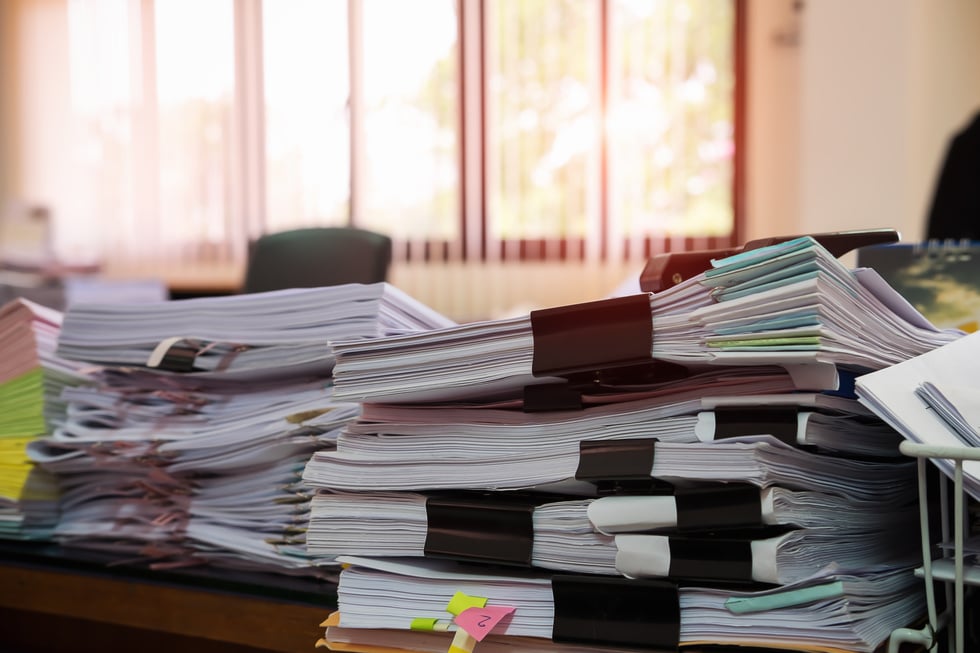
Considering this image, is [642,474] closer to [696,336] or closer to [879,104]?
[696,336]

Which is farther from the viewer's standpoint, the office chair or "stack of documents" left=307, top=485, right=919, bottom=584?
the office chair

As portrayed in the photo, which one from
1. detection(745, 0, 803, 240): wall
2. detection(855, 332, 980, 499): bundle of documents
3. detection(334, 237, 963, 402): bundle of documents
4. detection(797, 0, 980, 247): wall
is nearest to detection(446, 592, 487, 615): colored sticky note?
detection(334, 237, 963, 402): bundle of documents

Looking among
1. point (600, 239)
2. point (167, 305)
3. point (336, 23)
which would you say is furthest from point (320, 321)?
point (336, 23)

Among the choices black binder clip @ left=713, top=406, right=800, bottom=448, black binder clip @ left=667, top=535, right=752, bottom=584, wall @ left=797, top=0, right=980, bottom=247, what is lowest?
black binder clip @ left=667, top=535, right=752, bottom=584

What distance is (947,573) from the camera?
41 centimetres

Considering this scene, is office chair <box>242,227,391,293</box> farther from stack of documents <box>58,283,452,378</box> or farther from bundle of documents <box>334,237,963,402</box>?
bundle of documents <box>334,237,963,402</box>

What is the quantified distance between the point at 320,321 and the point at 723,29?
3.51m

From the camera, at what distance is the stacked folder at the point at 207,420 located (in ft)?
1.90

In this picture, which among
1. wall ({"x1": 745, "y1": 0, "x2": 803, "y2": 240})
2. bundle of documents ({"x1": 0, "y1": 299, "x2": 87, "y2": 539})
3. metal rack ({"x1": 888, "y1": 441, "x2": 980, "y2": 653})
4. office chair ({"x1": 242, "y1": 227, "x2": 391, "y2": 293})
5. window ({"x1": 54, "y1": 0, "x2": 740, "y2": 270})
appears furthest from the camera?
window ({"x1": 54, "y1": 0, "x2": 740, "y2": 270})

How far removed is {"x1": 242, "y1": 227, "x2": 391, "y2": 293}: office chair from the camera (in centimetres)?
165

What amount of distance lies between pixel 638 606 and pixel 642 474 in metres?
0.06

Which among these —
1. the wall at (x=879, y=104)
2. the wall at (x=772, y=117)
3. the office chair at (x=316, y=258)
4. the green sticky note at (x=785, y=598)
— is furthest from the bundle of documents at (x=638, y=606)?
the wall at (x=772, y=117)

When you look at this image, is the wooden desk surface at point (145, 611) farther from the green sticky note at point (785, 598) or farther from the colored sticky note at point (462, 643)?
the green sticky note at point (785, 598)

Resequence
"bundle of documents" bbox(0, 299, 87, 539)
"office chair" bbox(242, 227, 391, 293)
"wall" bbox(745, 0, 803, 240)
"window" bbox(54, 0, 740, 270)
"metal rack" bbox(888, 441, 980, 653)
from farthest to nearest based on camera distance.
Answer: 1. "window" bbox(54, 0, 740, 270)
2. "wall" bbox(745, 0, 803, 240)
3. "office chair" bbox(242, 227, 391, 293)
4. "bundle of documents" bbox(0, 299, 87, 539)
5. "metal rack" bbox(888, 441, 980, 653)
